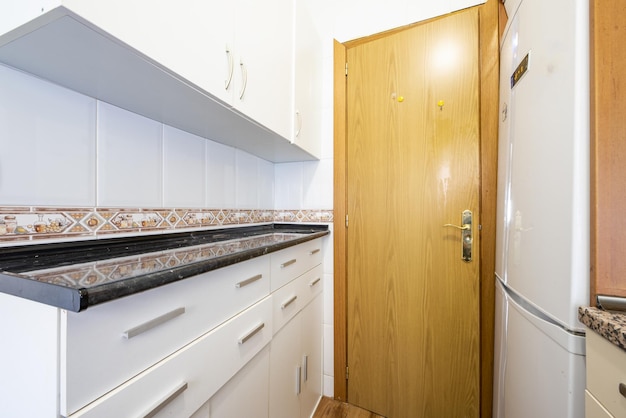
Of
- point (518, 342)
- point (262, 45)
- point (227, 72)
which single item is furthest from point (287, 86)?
point (518, 342)

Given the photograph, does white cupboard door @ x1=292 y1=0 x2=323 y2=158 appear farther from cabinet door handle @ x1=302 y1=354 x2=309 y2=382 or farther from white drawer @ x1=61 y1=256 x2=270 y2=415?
cabinet door handle @ x1=302 y1=354 x2=309 y2=382

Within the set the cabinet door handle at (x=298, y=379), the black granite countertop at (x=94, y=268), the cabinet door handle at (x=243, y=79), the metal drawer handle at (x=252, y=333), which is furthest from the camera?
the cabinet door handle at (x=298, y=379)

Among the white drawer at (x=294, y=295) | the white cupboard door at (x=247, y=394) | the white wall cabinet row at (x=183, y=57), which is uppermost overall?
the white wall cabinet row at (x=183, y=57)

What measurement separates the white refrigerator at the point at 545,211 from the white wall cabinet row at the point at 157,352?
2.69 feet

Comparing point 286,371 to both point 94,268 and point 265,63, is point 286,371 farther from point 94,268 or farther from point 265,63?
point 265,63

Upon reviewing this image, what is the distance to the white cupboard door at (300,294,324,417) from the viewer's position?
1.19 m

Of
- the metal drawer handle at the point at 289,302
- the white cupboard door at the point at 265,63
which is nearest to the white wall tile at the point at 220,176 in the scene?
the white cupboard door at the point at 265,63

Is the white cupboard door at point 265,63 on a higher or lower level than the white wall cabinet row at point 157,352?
higher

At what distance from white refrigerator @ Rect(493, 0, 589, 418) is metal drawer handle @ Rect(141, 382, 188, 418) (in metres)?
0.89

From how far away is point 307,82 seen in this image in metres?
1.33

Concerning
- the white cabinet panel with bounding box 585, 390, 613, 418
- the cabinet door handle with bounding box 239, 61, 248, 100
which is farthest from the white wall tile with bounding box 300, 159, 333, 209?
the white cabinet panel with bounding box 585, 390, 613, 418

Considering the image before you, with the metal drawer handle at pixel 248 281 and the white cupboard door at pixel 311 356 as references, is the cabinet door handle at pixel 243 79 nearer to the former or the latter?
the metal drawer handle at pixel 248 281

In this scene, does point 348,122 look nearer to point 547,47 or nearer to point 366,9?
point 366,9

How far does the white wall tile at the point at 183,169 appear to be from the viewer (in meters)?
0.94
